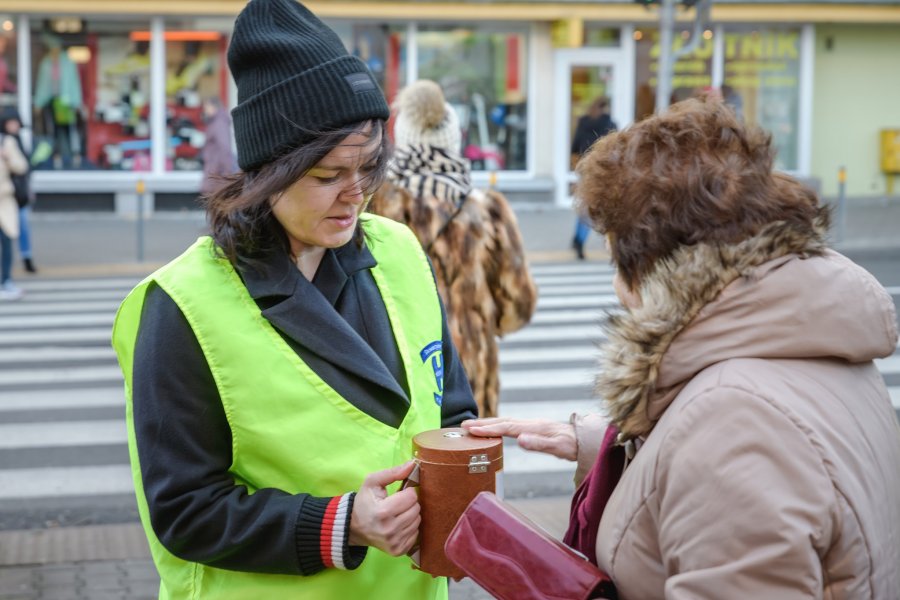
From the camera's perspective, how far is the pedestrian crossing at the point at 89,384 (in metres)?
6.45

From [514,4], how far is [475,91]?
1643 millimetres

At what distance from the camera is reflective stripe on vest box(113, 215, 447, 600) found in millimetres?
2150

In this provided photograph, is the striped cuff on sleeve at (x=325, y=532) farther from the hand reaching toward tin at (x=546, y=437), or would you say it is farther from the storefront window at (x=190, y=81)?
the storefront window at (x=190, y=81)

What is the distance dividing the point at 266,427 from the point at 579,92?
19.4 meters

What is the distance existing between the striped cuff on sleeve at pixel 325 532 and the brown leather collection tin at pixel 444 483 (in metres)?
0.14

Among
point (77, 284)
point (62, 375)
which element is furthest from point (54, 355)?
point (77, 284)

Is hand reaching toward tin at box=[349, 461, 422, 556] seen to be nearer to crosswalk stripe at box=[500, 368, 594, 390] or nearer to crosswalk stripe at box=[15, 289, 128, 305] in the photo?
crosswalk stripe at box=[500, 368, 594, 390]

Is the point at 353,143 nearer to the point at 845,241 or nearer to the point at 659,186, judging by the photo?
the point at 659,186

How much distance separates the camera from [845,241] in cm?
1570

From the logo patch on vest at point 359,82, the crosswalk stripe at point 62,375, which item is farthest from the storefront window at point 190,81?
the logo patch on vest at point 359,82

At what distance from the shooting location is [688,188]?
1.87 metres

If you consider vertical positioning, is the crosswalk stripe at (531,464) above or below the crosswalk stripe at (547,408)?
below

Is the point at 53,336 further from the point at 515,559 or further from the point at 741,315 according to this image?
the point at 741,315

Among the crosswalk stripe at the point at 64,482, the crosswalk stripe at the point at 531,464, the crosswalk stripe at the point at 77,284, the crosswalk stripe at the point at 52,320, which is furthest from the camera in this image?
the crosswalk stripe at the point at 77,284
